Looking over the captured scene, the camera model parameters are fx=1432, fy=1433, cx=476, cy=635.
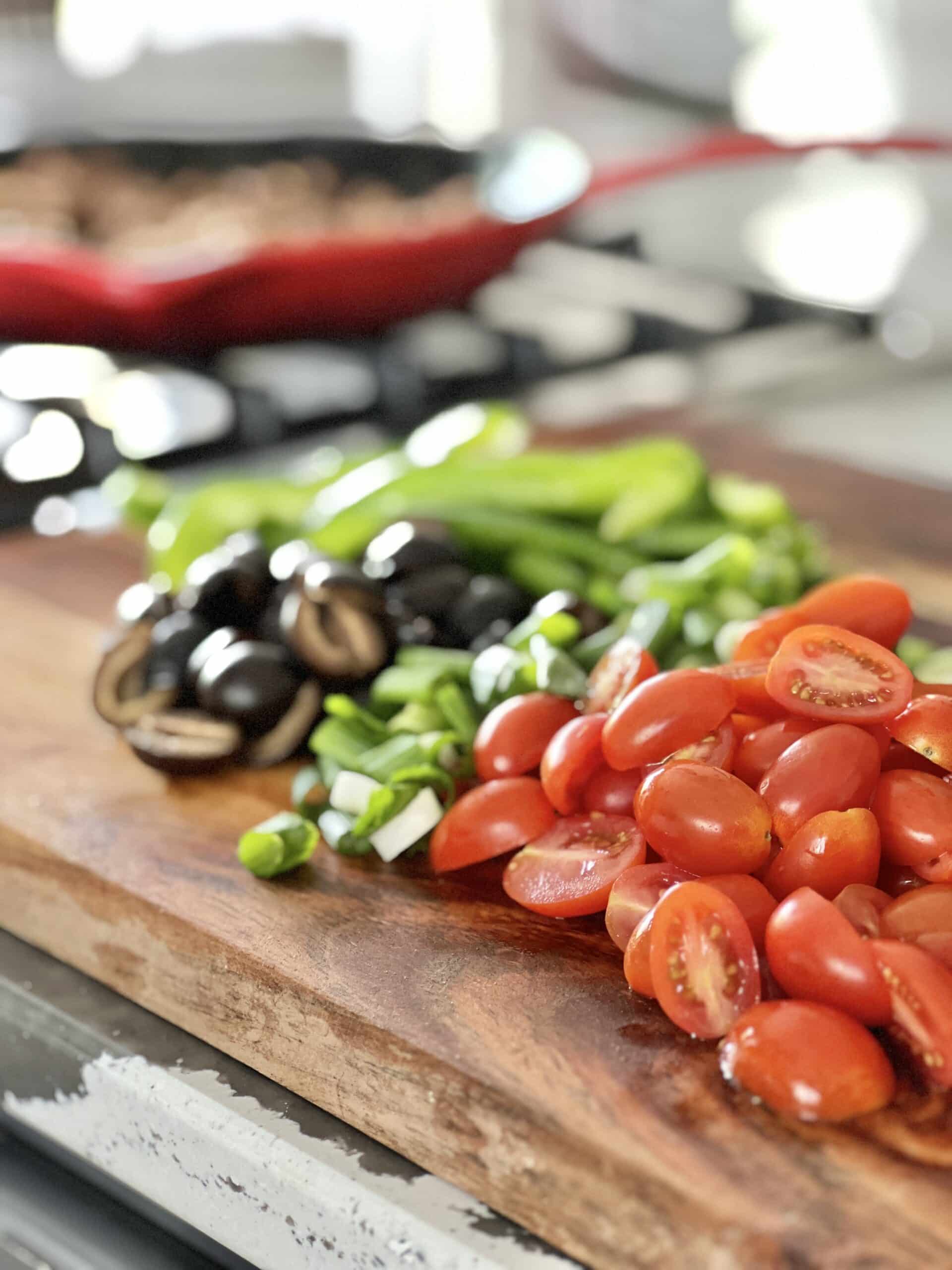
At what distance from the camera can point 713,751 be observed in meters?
0.97

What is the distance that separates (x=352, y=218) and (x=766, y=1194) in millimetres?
2250

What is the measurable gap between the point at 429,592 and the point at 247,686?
22 cm

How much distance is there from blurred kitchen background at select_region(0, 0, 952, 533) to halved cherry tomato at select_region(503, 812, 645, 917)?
39.2 inches

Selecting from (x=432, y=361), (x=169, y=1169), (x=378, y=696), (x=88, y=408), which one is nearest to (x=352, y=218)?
(x=432, y=361)

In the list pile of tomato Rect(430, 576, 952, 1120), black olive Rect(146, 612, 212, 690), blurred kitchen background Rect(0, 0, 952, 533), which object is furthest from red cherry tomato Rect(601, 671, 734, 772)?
blurred kitchen background Rect(0, 0, 952, 533)

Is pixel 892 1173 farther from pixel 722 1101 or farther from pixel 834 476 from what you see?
pixel 834 476

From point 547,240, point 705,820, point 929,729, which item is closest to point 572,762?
point 705,820

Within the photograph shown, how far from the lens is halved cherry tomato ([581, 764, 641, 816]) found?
1.00 m

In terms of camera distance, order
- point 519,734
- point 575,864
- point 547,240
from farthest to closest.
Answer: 1. point 547,240
2. point 519,734
3. point 575,864

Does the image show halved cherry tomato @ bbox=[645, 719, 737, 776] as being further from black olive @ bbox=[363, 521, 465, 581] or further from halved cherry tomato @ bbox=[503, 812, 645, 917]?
black olive @ bbox=[363, 521, 465, 581]

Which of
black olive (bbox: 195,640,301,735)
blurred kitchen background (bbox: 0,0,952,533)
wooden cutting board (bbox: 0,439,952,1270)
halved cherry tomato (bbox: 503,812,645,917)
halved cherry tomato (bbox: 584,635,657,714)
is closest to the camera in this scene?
wooden cutting board (bbox: 0,439,952,1270)

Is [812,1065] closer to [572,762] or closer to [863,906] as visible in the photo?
[863,906]

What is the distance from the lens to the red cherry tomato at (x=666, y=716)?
0.96 metres

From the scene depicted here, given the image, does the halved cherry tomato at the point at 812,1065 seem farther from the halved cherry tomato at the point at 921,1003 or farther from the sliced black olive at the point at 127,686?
the sliced black olive at the point at 127,686
